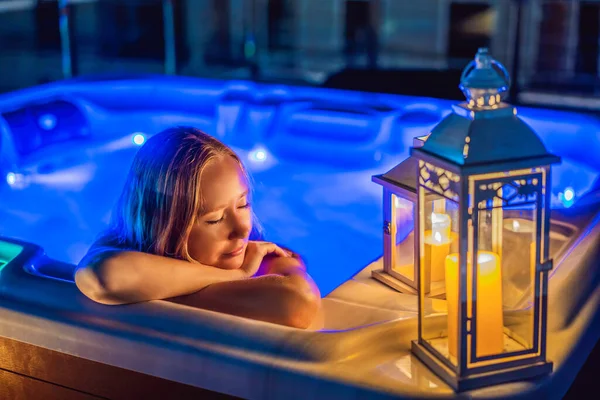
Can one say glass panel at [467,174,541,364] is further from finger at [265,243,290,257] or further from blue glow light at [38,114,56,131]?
blue glow light at [38,114,56,131]

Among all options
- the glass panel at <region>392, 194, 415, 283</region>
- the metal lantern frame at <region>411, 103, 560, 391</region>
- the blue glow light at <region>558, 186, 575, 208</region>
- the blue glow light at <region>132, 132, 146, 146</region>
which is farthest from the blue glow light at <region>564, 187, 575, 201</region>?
the blue glow light at <region>132, 132, 146, 146</region>

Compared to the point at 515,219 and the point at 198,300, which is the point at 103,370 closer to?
the point at 198,300

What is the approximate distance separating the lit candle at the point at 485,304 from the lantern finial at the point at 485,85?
21 cm

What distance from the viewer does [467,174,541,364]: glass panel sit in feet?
3.63

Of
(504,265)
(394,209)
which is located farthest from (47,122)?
(504,265)

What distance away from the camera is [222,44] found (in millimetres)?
7199

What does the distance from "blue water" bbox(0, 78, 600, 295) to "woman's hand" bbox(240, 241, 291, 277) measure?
620 millimetres

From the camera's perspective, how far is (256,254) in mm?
1612

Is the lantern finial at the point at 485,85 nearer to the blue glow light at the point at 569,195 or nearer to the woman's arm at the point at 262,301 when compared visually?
the woman's arm at the point at 262,301

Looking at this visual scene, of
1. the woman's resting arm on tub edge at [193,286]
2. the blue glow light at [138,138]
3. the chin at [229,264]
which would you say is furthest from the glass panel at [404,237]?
the blue glow light at [138,138]

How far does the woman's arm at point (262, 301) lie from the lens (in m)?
1.41

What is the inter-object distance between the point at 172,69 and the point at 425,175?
12.4 feet

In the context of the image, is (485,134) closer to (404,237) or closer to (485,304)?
(485,304)

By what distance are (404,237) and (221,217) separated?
1.29 feet
